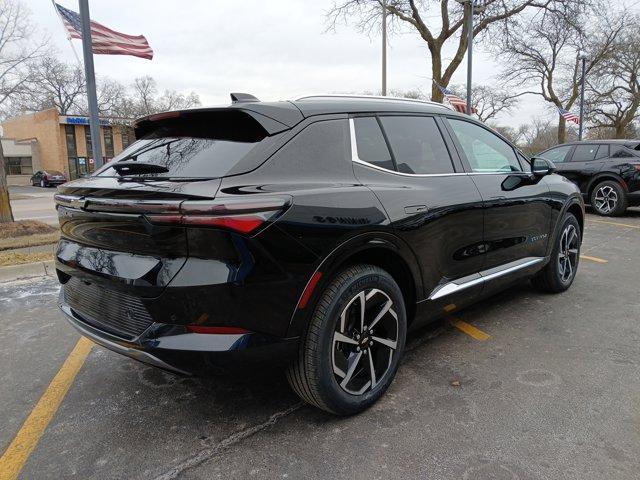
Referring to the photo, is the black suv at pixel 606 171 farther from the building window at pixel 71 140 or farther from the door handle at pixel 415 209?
the building window at pixel 71 140

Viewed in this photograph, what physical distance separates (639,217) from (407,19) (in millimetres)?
14260

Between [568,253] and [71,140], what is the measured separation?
51350 millimetres

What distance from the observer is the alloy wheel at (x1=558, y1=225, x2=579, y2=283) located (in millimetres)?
4660

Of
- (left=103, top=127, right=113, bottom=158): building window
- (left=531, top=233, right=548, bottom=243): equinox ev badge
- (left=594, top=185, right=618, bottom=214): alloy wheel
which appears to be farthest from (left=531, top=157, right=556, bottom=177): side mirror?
(left=103, top=127, right=113, bottom=158): building window

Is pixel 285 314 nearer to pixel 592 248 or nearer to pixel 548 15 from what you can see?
pixel 592 248

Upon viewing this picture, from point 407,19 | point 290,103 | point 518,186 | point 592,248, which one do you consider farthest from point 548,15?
point 290,103

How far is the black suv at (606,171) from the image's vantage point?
10031 millimetres

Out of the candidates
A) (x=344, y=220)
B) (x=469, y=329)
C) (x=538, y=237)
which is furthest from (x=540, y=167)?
(x=344, y=220)

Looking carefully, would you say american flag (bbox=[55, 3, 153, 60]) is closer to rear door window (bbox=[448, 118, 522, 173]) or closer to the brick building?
rear door window (bbox=[448, 118, 522, 173])

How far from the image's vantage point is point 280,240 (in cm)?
214

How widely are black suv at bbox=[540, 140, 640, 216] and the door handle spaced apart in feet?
30.3

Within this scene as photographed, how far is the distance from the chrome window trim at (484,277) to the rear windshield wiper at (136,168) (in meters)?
1.81

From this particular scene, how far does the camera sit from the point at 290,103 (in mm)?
2609

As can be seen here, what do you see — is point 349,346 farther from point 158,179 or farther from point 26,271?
point 26,271
